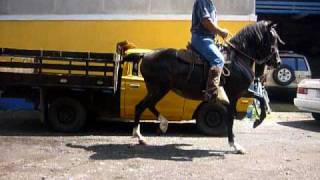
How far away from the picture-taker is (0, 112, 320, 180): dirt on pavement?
7.89 metres

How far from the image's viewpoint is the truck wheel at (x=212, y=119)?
11.6 meters

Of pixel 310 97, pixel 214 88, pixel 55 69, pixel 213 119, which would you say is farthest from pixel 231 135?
pixel 310 97

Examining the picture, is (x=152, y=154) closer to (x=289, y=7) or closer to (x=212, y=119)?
(x=212, y=119)

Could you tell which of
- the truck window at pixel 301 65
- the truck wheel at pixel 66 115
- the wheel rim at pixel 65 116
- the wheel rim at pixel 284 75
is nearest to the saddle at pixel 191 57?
the truck wheel at pixel 66 115

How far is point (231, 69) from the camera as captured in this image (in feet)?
31.7

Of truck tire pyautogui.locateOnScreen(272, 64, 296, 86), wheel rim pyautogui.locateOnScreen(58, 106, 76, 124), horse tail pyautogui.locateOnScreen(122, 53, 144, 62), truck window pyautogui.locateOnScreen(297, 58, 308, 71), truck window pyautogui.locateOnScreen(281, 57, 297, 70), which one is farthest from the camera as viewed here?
truck window pyautogui.locateOnScreen(297, 58, 308, 71)

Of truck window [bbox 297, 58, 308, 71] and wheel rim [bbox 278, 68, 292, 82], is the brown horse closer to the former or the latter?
wheel rim [bbox 278, 68, 292, 82]

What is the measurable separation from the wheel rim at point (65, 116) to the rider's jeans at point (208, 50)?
3.29m

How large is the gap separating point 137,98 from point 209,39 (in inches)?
96.9

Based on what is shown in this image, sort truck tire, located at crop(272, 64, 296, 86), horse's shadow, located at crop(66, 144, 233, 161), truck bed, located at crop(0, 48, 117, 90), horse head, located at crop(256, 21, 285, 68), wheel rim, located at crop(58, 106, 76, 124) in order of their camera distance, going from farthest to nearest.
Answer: truck tire, located at crop(272, 64, 296, 86)
wheel rim, located at crop(58, 106, 76, 124)
truck bed, located at crop(0, 48, 117, 90)
horse head, located at crop(256, 21, 285, 68)
horse's shadow, located at crop(66, 144, 233, 161)

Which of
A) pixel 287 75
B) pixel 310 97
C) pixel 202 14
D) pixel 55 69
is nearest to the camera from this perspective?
pixel 202 14

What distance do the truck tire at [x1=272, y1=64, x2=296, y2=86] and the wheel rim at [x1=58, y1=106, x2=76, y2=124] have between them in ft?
33.9

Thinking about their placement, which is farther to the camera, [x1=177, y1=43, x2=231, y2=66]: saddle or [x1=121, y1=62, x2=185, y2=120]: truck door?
[x1=121, y1=62, x2=185, y2=120]: truck door

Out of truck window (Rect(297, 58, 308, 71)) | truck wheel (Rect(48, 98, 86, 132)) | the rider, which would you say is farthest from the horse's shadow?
truck window (Rect(297, 58, 308, 71))
